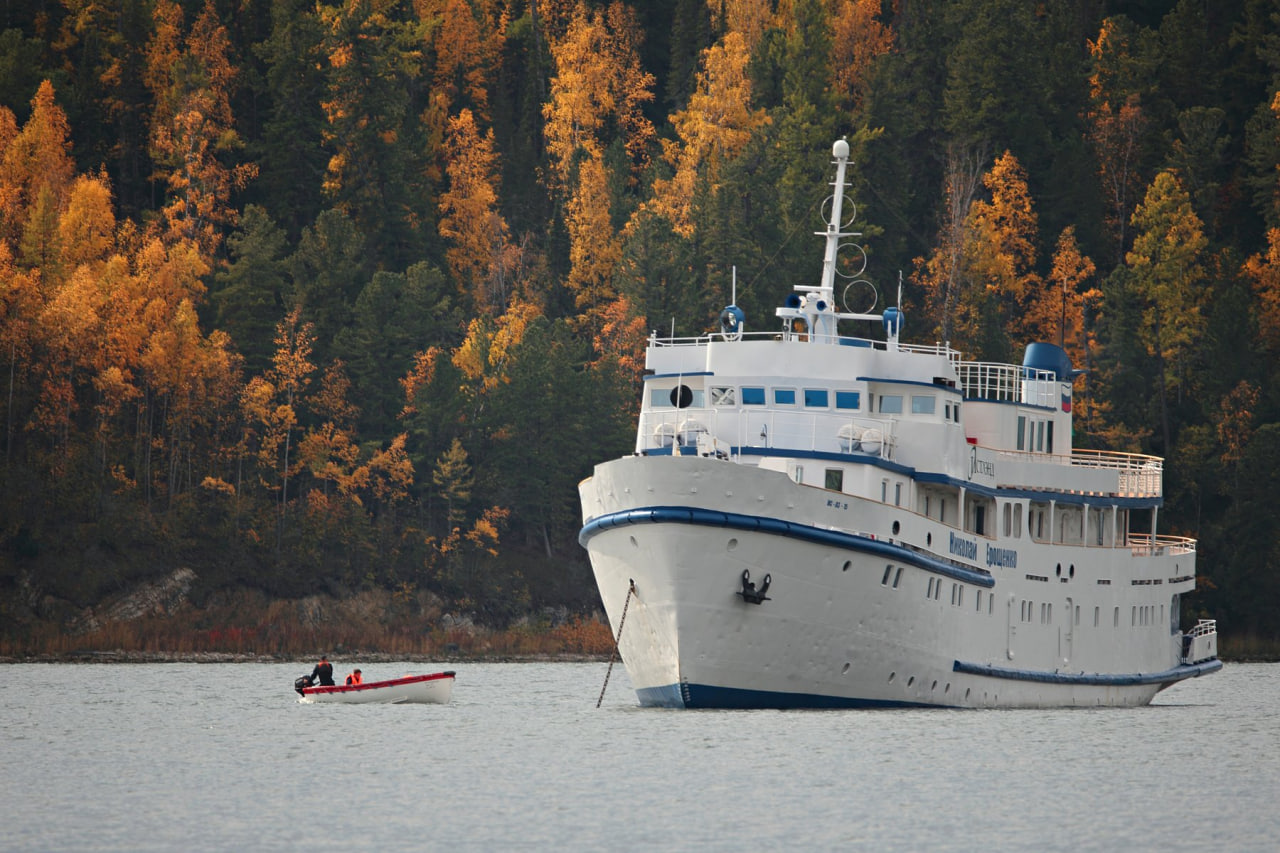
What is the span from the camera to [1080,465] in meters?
55.2

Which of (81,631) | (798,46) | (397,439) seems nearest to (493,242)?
(798,46)

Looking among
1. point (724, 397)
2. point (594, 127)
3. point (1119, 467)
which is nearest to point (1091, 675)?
point (1119, 467)

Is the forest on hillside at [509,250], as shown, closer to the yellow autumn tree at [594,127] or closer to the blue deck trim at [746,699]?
the yellow autumn tree at [594,127]

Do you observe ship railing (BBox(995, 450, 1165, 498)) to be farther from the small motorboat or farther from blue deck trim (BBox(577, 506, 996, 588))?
the small motorboat

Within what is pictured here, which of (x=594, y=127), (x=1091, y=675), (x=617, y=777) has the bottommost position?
(x=617, y=777)

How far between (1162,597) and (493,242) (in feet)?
233

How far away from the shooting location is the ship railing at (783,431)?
48469 millimetres

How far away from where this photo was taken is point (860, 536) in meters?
45.5

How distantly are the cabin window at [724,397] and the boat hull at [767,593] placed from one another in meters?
3.95

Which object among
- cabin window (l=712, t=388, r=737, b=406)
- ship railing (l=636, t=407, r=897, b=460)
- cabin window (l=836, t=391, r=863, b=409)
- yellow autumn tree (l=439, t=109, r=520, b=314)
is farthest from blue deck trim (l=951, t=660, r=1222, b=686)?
yellow autumn tree (l=439, t=109, r=520, b=314)

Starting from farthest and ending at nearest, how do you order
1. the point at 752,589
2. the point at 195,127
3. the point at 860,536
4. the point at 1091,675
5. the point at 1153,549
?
the point at 195,127
the point at 1153,549
the point at 1091,675
the point at 860,536
the point at 752,589

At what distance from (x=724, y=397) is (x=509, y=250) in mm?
72720

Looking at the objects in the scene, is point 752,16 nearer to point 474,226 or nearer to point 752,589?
point 474,226

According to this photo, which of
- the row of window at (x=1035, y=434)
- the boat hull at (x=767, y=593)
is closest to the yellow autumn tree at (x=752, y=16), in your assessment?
the row of window at (x=1035, y=434)
